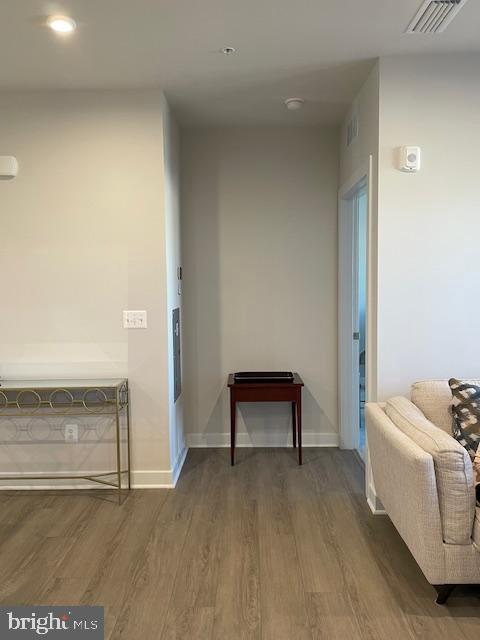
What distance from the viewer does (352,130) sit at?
140 inches

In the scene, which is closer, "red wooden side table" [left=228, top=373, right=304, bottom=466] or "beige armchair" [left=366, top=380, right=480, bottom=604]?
"beige armchair" [left=366, top=380, right=480, bottom=604]

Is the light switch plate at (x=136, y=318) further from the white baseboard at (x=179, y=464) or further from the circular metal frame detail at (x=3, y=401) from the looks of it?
the white baseboard at (x=179, y=464)

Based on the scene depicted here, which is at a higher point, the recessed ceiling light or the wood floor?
the recessed ceiling light

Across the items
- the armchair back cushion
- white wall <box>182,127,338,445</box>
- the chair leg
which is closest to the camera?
the armchair back cushion

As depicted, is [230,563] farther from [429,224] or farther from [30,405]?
[429,224]

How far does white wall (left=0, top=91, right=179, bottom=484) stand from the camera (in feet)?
10.8

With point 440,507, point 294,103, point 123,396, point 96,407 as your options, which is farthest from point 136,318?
point 440,507

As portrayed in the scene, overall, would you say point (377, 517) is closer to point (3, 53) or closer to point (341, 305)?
point (341, 305)

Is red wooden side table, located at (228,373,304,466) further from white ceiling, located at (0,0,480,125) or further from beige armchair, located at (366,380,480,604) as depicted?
white ceiling, located at (0,0,480,125)

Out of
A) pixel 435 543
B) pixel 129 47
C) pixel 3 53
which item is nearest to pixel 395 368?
pixel 435 543

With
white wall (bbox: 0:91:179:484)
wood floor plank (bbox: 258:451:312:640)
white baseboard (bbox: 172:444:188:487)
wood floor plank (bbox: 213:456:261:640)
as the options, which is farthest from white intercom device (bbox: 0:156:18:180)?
wood floor plank (bbox: 258:451:312:640)

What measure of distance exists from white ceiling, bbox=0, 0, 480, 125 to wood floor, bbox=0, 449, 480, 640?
2.56 m

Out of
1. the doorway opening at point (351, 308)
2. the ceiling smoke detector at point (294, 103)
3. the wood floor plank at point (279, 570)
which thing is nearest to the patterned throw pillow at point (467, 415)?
the wood floor plank at point (279, 570)

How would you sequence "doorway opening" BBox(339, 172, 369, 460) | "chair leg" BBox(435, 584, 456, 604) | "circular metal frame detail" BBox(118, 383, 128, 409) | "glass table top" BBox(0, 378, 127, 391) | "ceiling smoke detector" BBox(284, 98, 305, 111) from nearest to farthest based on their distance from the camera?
"chair leg" BBox(435, 584, 456, 604), "glass table top" BBox(0, 378, 127, 391), "circular metal frame detail" BBox(118, 383, 128, 409), "ceiling smoke detector" BBox(284, 98, 305, 111), "doorway opening" BBox(339, 172, 369, 460)
